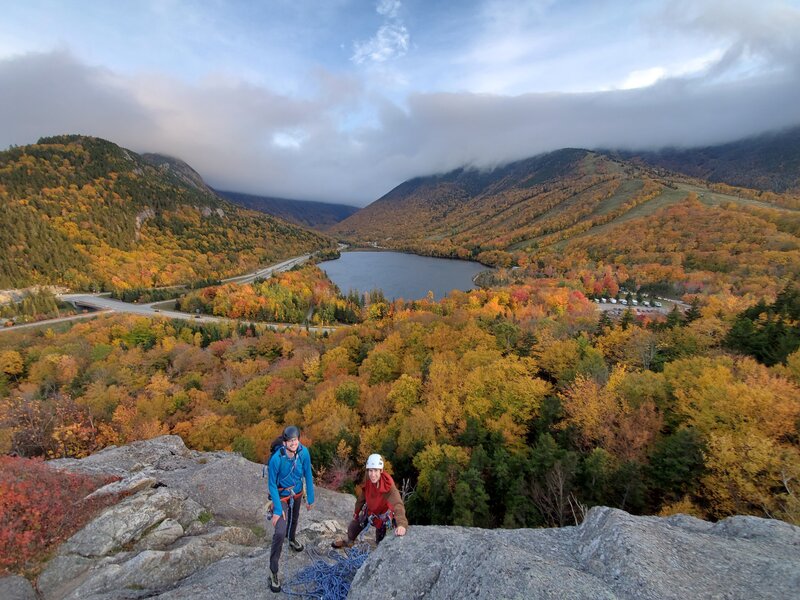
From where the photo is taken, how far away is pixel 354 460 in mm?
31953

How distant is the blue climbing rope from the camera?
6918mm

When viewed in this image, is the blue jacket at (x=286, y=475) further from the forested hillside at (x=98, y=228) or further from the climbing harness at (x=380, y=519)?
the forested hillside at (x=98, y=228)

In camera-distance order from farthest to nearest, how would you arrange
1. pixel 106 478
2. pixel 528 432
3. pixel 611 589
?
1. pixel 528 432
2. pixel 106 478
3. pixel 611 589

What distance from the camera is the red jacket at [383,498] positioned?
7.02 metres

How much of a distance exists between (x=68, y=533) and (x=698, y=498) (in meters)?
29.0

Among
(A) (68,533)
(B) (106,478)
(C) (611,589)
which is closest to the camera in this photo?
(C) (611,589)

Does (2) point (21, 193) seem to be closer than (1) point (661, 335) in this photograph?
No

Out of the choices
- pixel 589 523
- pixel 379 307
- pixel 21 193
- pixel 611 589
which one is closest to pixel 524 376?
pixel 589 523

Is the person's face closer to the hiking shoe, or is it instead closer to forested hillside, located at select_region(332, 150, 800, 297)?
the hiking shoe

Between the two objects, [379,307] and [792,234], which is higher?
[792,234]

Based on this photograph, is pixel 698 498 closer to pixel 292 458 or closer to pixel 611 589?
pixel 611 589

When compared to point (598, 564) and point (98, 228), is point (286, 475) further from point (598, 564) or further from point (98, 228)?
point (98, 228)

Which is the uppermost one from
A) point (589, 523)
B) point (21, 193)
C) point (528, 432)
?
point (21, 193)

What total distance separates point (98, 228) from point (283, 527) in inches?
7158
